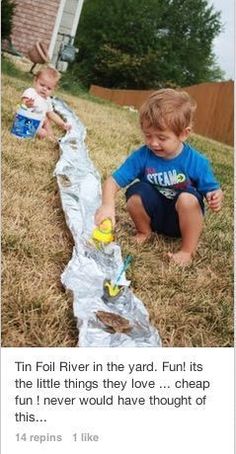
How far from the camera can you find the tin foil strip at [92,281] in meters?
0.95

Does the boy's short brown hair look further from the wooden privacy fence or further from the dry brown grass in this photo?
the wooden privacy fence

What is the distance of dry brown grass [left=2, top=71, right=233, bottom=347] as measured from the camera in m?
0.96

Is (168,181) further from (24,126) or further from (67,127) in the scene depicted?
(67,127)

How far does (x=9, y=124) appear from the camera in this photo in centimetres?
230

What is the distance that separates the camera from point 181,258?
1.35 meters

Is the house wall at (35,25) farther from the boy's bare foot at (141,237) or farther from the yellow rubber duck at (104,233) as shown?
the yellow rubber duck at (104,233)

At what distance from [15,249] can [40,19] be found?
416 centimetres

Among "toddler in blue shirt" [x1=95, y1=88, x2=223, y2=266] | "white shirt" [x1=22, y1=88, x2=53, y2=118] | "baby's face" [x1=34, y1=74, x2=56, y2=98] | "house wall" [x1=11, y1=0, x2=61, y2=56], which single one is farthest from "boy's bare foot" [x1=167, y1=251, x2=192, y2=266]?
"house wall" [x1=11, y1=0, x2=61, y2=56]

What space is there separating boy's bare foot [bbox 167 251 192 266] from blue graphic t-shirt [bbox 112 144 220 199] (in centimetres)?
15

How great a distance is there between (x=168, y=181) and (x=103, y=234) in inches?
10.2

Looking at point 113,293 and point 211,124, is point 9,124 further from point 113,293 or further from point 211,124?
point 211,124

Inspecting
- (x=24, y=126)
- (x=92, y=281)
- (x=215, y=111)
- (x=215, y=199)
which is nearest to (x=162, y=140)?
(x=215, y=199)

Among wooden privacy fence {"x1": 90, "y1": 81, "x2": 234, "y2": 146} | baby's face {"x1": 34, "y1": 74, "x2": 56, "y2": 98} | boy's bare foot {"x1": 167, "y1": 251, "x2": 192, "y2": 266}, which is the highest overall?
wooden privacy fence {"x1": 90, "y1": 81, "x2": 234, "y2": 146}
